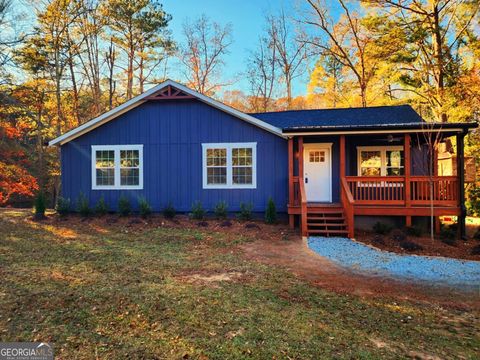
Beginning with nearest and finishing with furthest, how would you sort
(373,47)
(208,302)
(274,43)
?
(208,302) < (373,47) < (274,43)

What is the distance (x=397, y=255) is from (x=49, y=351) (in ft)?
21.2

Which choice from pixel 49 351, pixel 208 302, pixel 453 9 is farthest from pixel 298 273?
pixel 453 9

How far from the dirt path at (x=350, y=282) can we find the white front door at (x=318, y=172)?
4161 mm

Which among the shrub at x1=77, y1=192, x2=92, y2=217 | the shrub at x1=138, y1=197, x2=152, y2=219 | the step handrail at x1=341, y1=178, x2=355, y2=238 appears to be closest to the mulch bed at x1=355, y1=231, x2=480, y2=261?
the step handrail at x1=341, y1=178, x2=355, y2=238

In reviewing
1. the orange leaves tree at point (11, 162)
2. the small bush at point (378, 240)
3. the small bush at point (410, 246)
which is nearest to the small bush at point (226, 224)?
the small bush at point (378, 240)

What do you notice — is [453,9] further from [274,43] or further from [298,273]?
[298,273]

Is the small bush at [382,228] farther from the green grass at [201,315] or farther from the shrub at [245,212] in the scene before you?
the green grass at [201,315]

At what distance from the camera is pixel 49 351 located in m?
2.89

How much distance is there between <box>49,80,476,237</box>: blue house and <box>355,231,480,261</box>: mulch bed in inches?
80.0

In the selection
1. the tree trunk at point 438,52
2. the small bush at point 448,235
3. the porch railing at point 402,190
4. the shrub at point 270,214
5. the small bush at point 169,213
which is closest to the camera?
the small bush at point 448,235

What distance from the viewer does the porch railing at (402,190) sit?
8953mm

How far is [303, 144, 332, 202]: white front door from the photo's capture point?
35.6 ft

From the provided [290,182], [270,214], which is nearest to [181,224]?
[270,214]

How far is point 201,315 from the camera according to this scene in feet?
11.9
